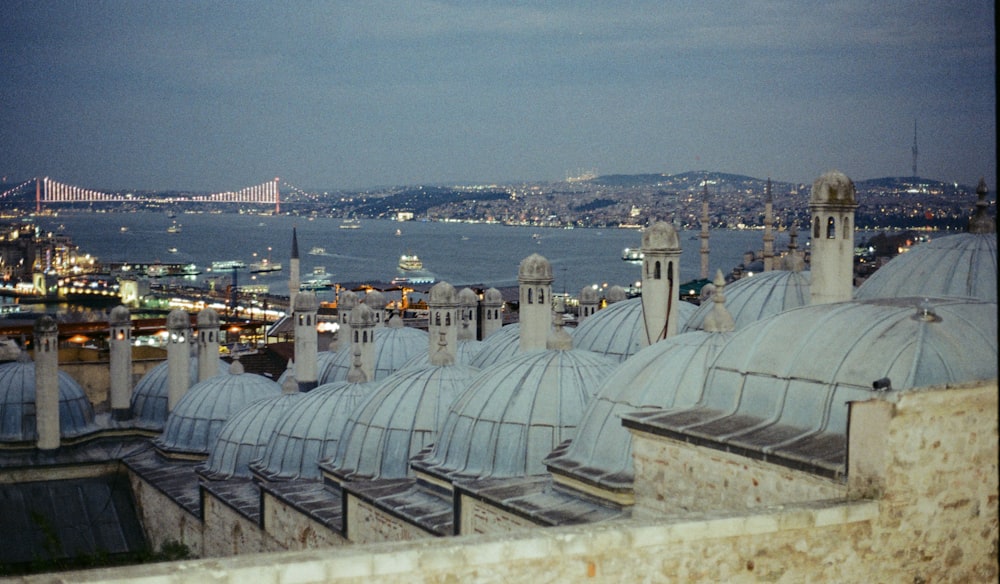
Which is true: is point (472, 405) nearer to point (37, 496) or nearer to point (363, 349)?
point (363, 349)

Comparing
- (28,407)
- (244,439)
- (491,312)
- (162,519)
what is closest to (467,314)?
(491,312)

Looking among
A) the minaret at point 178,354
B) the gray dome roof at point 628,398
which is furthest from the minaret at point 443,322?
the minaret at point 178,354

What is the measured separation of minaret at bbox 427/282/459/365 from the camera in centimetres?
Result: 1935

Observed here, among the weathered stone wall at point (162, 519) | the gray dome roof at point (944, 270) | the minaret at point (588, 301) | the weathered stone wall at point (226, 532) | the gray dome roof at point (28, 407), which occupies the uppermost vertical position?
the gray dome roof at point (944, 270)

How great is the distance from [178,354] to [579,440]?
17789mm

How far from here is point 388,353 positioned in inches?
1058

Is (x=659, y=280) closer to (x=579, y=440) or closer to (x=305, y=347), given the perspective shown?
(x=579, y=440)

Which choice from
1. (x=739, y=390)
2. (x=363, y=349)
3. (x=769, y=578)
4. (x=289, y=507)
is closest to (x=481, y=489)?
(x=739, y=390)

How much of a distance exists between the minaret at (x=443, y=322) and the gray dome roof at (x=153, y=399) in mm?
11720

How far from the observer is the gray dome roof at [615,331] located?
20344mm

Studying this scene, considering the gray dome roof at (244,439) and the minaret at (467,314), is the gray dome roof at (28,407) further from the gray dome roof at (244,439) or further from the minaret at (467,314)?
the minaret at (467,314)

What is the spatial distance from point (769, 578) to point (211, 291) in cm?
10255

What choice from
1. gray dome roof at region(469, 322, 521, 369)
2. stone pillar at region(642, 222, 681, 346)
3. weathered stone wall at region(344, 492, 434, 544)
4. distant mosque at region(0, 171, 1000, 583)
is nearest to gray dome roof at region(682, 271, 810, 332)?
distant mosque at region(0, 171, 1000, 583)

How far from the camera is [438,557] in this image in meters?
6.37
